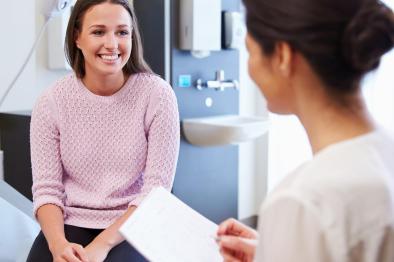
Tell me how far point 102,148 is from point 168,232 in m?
0.41

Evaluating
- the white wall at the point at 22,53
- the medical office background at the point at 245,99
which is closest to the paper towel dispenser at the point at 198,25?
the medical office background at the point at 245,99

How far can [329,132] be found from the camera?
0.64 meters

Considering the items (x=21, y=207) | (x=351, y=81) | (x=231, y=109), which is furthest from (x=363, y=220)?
(x=231, y=109)

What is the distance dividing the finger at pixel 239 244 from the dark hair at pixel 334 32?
0.34 m

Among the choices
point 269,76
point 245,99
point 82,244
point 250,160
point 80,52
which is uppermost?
point 269,76

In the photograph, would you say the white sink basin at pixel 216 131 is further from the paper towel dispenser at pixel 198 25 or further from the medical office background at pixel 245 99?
the paper towel dispenser at pixel 198 25

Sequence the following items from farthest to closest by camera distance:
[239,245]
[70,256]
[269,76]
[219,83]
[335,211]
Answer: [219,83] → [70,256] → [239,245] → [269,76] → [335,211]

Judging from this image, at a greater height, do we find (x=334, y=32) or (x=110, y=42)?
(x=334, y=32)

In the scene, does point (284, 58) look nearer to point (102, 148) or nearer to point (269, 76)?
point (269, 76)

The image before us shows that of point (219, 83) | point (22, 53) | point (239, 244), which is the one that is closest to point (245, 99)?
point (219, 83)

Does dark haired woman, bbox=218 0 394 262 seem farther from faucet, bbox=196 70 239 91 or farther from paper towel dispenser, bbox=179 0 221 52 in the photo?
faucet, bbox=196 70 239 91

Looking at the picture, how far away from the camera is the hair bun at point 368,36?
60 cm

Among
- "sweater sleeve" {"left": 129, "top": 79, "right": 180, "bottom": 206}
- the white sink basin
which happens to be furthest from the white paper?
Answer: the white sink basin

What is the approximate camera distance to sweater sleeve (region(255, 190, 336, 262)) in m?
0.56
